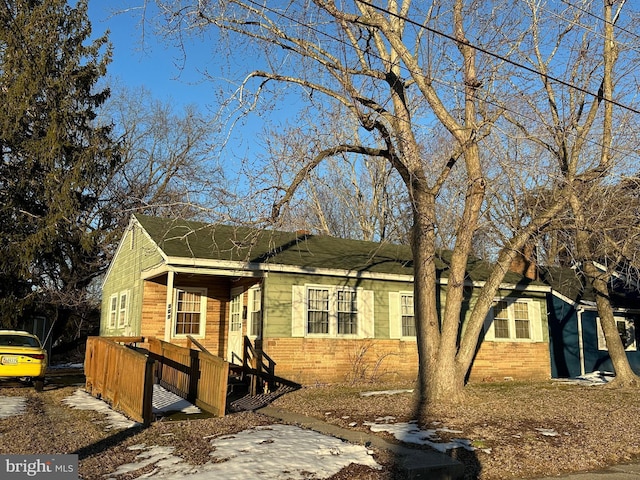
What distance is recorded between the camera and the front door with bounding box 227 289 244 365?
52.4ft

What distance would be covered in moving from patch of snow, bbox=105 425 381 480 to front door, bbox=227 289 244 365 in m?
7.95

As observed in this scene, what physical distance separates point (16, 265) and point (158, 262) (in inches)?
463

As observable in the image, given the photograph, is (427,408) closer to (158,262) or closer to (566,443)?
(566,443)

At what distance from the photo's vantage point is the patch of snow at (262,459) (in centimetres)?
612

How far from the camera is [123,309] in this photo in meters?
18.1

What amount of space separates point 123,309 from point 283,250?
5.84m

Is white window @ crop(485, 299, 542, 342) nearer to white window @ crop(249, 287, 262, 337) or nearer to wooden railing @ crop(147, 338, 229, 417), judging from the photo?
white window @ crop(249, 287, 262, 337)

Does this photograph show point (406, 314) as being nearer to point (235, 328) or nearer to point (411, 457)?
point (235, 328)

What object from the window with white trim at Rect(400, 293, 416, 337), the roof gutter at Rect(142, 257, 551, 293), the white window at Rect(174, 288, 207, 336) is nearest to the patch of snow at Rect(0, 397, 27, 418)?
the roof gutter at Rect(142, 257, 551, 293)

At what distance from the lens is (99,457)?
6.98 m

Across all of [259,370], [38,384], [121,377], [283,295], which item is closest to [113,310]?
[38,384]

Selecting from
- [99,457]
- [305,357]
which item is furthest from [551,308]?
[99,457]

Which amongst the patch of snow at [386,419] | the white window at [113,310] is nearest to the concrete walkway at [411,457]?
the patch of snow at [386,419]

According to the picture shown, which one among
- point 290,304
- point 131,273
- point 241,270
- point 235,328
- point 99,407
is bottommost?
point 99,407
